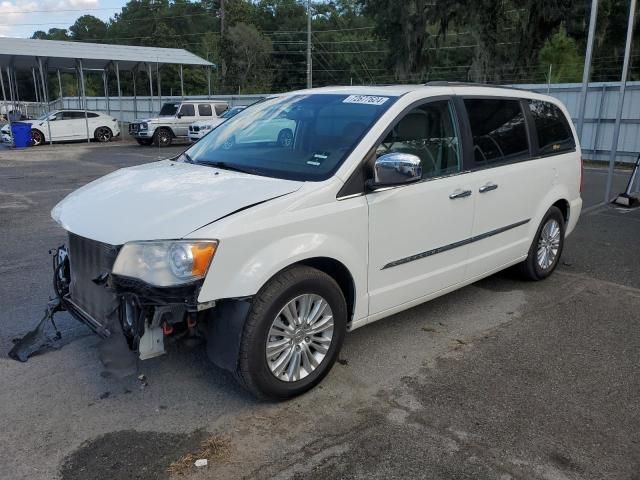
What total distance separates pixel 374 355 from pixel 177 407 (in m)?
1.41

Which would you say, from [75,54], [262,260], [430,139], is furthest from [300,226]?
[75,54]

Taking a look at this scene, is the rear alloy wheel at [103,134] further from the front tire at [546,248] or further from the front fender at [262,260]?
the front fender at [262,260]

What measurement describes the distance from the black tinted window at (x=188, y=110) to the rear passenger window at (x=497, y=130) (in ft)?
65.9

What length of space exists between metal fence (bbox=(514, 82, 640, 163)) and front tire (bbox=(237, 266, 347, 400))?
14862 millimetres

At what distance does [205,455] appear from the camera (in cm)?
285

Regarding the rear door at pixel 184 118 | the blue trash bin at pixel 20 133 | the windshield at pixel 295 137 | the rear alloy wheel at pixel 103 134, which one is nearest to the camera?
the windshield at pixel 295 137

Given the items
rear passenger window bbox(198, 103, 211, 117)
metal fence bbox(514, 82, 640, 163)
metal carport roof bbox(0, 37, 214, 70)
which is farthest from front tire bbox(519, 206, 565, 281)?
metal carport roof bbox(0, 37, 214, 70)

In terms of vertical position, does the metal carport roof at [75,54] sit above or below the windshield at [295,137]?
above

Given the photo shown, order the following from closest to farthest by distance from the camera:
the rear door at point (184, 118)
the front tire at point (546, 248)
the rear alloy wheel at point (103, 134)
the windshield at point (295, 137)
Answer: the windshield at point (295, 137) → the front tire at point (546, 248) → the rear door at point (184, 118) → the rear alloy wheel at point (103, 134)

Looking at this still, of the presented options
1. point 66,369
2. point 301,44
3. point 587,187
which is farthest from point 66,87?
point 66,369

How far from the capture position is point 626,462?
283 cm

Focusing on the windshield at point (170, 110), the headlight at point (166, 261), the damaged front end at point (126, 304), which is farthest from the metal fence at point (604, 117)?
the headlight at point (166, 261)

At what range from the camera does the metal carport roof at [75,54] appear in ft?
77.6

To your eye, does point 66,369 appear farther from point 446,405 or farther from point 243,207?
point 446,405
